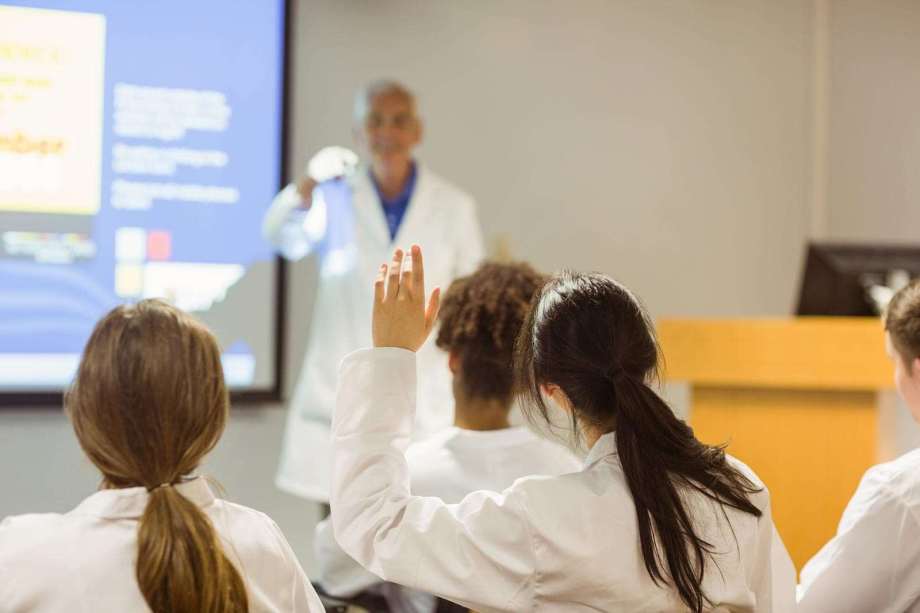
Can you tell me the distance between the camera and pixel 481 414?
5.66 feet

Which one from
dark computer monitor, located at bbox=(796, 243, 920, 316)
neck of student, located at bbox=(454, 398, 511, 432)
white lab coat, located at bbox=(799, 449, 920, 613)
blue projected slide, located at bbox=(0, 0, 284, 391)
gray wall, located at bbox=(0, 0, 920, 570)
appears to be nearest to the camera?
white lab coat, located at bbox=(799, 449, 920, 613)

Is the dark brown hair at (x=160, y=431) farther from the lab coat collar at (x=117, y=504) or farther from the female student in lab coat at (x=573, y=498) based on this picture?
the female student in lab coat at (x=573, y=498)

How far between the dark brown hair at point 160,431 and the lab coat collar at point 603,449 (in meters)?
A: 0.42

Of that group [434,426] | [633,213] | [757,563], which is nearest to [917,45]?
[633,213]

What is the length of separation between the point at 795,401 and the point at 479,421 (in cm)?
102

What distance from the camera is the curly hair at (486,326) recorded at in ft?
5.70

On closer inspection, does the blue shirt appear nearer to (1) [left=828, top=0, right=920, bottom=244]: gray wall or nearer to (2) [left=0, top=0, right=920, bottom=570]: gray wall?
(2) [left=0, top=0, right=920, bottom=570]: gray wall

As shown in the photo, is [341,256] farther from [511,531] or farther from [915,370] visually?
[511,531]

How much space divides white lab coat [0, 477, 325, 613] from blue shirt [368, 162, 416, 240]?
217 centimetres

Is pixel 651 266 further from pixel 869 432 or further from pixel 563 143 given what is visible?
pixel 869 432

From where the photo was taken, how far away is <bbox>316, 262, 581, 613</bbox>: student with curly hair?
167cm

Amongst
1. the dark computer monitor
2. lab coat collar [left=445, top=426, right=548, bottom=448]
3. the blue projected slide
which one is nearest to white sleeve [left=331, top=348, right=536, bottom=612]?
lab coat collar [left=445, top=426, right=548, bottom=448]

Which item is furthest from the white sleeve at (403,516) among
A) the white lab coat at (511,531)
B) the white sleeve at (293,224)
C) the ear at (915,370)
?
the white sleeve at (293,224)

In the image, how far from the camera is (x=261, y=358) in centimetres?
356
